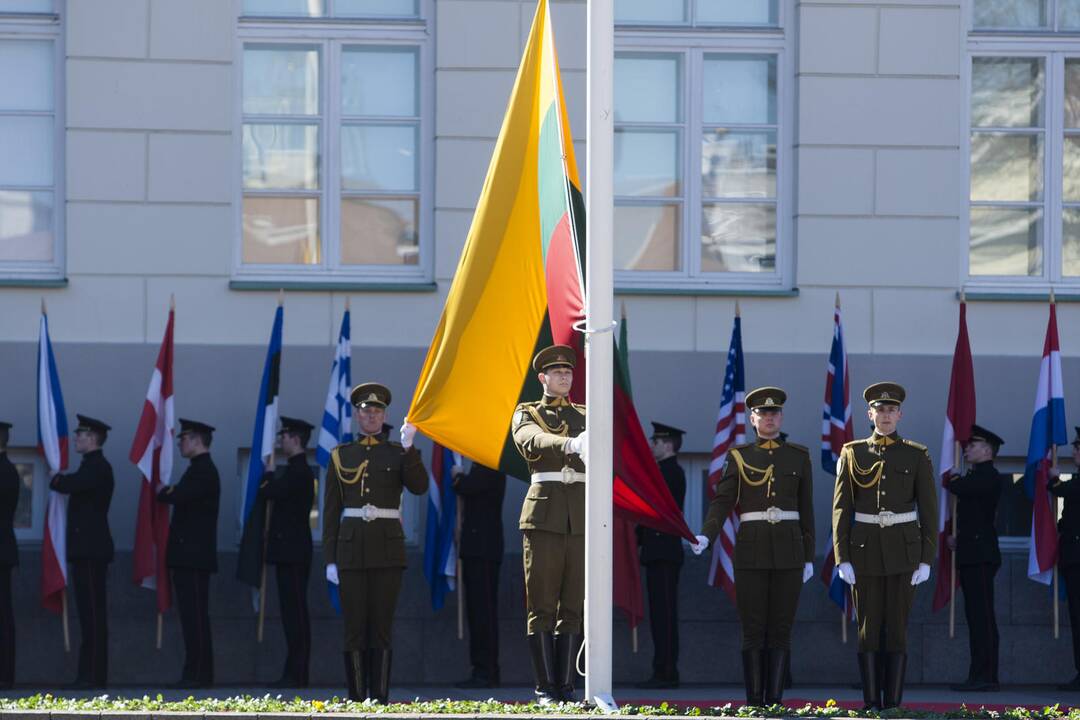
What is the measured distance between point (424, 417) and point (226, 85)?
4.42 metres

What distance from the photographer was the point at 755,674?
370 inches

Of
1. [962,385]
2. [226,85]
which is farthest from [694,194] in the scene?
[226,85]

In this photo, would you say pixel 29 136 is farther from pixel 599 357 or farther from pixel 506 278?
pixel 599 357

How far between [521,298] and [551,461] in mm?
883

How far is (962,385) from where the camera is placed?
11.4 metres

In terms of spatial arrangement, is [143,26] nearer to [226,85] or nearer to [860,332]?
[226,85]

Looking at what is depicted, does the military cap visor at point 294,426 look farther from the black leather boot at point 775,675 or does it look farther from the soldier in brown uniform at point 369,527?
the black leather boot at point 775,675

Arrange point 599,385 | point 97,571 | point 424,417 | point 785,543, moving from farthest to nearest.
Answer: point 97,571, point 785,543, point 424,417, point 599,385

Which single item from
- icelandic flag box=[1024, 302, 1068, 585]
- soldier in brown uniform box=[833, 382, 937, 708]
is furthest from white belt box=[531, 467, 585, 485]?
icelandic flag box=[1024, 302, 1068, 585]

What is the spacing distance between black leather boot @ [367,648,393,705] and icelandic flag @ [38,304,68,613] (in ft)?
8.56

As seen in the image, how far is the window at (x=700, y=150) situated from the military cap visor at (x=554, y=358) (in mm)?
3868

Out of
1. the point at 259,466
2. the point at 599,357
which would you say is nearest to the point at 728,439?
the point at 259,466

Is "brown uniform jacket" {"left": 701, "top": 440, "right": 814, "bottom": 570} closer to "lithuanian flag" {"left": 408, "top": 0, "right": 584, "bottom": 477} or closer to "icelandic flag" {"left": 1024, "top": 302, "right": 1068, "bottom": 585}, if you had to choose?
"lithuanian flag" {"left": 408, "top": 0, "right": 584, "bottom": 477}

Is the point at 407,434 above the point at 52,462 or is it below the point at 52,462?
above
